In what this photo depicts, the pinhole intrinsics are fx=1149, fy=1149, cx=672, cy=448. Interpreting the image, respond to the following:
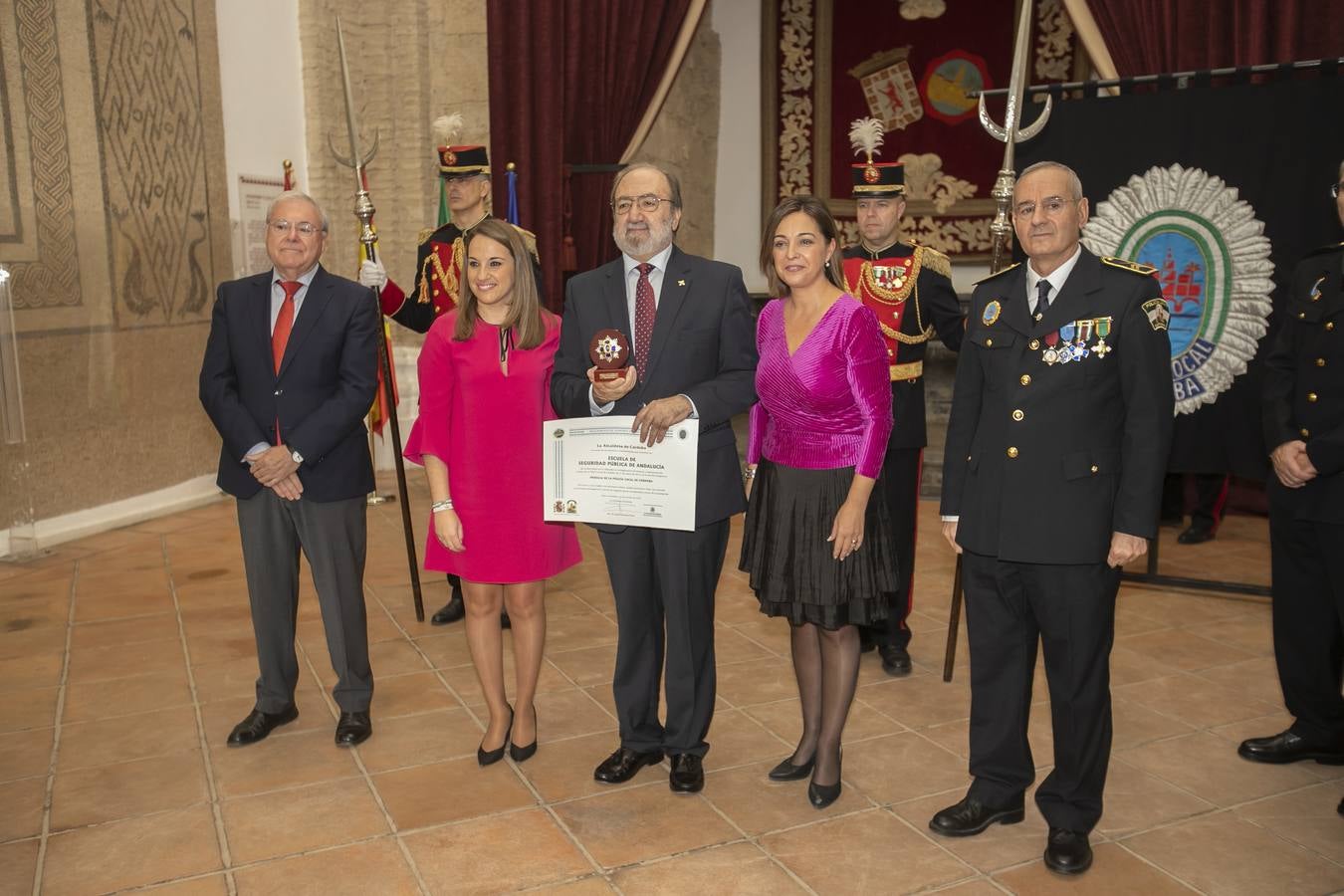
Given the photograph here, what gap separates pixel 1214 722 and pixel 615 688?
2008 millimetres

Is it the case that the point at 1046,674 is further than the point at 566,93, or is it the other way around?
the point at 566,93

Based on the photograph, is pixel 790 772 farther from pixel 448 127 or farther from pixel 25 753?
pixel 448 127

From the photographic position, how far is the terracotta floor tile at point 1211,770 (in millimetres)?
3279

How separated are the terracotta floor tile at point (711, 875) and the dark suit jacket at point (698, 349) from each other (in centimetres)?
85

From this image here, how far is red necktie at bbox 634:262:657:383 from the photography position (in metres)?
3.10

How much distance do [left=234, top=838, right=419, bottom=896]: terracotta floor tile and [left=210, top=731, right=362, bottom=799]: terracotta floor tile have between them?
0.48m

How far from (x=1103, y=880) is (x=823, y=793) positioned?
742mm

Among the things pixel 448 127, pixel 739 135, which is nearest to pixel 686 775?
pixel 448 127

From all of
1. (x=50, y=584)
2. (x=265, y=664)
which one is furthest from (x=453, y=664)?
(x=50, y=584)

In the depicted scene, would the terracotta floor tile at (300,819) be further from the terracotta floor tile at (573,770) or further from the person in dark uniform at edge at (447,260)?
the person in dark uniform at edge at (447,260)

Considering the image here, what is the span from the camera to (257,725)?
145 inches

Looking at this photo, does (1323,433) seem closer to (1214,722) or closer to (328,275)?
(1214,722)

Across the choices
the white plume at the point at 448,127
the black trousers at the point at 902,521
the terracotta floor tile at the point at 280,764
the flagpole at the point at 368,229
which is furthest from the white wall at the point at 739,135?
the terracotta floor tile at the point at 280,764

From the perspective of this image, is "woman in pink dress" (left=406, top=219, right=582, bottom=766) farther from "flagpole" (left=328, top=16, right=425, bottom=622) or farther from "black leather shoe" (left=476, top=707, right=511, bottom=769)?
"flagpole" (left=328, top=16, right=425, bottom=622)
